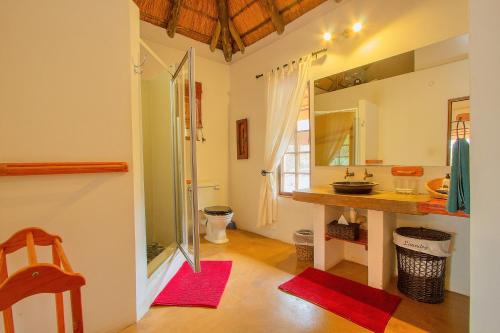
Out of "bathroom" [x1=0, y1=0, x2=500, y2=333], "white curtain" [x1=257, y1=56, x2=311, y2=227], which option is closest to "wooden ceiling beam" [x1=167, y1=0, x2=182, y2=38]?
"bathroom" [x1=0, y1=0, x2=500, y2=333]

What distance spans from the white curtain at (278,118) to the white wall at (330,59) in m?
0.16

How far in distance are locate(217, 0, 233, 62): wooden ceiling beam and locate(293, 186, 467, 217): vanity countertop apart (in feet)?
8.04

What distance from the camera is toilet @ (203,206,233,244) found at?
3.01 meters

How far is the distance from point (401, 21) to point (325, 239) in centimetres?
211

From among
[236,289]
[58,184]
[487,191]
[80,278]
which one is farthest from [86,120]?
[487,191]

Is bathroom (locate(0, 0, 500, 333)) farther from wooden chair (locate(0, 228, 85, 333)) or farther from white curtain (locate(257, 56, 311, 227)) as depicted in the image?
wooden chair (locate(0, 228, 85, 333))

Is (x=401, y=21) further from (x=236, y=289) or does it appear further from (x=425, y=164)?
(x=236, y=289)

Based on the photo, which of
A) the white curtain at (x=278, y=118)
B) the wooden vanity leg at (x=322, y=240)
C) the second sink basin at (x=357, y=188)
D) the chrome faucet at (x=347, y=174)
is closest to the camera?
the second sink basin at (x=357, y=188)

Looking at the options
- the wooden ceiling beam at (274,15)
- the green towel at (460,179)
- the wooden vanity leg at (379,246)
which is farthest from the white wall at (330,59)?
the green towel at (460,179)

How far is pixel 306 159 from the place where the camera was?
295cm

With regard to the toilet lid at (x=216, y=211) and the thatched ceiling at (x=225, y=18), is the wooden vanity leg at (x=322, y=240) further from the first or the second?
the thatched ceiling at (x=225, y=18)

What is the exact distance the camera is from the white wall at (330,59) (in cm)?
188

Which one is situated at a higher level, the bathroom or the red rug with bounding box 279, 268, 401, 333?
the bathroom

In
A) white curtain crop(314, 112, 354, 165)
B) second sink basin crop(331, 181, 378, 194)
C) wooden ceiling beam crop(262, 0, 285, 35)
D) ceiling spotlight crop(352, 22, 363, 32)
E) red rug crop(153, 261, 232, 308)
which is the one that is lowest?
red rug crop(153, 261, 232, 308)
